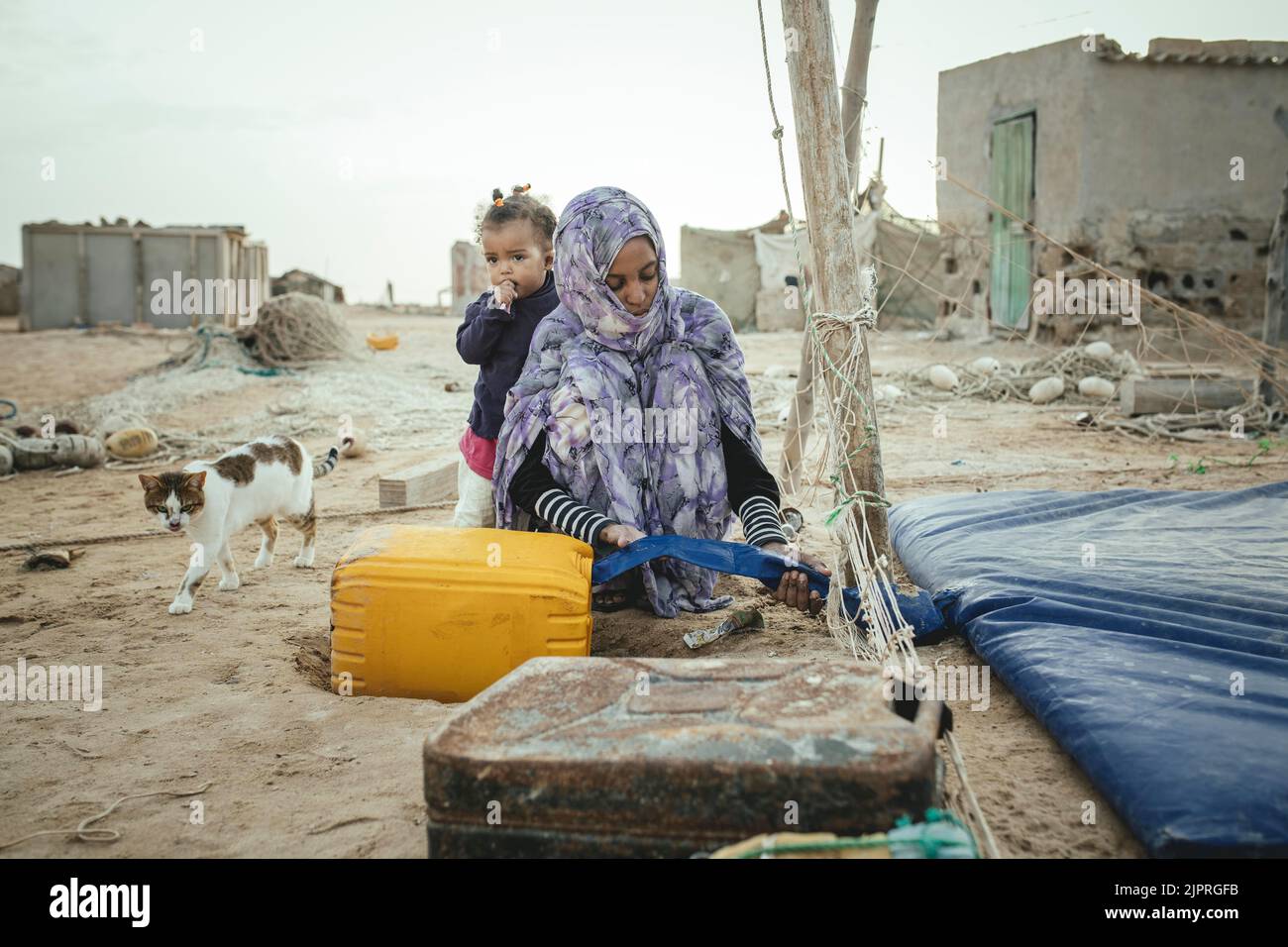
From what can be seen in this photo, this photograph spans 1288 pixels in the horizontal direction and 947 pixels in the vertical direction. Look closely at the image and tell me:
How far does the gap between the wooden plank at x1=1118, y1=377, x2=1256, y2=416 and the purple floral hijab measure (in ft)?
16.7

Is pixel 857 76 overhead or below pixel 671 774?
overhead

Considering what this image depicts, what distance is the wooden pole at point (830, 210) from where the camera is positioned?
8.75 feet

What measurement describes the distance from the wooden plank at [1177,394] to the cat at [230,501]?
19.1ft

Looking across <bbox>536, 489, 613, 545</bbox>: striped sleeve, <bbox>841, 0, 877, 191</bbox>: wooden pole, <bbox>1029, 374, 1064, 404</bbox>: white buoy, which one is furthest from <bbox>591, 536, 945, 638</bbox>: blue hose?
<bbox>1029, 374, 1064, 404</bbox>: white buoy

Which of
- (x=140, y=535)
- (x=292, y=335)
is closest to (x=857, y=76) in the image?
(x=140, y=535)

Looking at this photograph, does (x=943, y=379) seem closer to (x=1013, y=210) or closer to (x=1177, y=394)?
(x=1177, y=394)

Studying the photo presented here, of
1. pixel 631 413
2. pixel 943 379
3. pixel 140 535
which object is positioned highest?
pixel 943 379

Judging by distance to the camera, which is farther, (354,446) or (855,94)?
(354,446)

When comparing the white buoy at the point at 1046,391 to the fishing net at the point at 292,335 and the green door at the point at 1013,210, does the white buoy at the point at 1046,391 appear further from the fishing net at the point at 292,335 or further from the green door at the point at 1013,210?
the fishing net at the point at 292,335

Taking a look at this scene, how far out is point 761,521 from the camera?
107 inches

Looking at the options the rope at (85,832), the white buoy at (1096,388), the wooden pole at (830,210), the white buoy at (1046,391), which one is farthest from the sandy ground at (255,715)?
the white buoy at (1046,391)

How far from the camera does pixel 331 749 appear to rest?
206 cm

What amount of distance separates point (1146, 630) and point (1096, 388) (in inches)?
254
